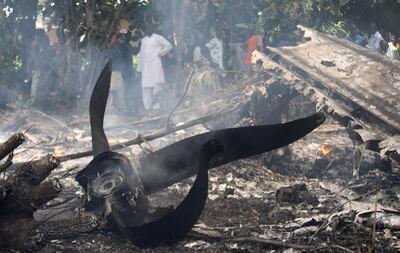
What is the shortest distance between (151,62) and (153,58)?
0.31ft

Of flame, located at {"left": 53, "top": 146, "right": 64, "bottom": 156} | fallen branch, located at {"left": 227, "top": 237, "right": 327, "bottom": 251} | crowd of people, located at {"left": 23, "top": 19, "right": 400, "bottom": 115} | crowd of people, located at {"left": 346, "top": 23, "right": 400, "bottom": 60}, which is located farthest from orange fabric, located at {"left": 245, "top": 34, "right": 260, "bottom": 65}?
fallen branch, located at {"left": 227, "top": 237, "right": 327, "bottom": 251}

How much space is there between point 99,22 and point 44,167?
24.0ft

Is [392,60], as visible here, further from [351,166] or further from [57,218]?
[57,218]

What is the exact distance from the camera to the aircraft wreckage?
4.81 m

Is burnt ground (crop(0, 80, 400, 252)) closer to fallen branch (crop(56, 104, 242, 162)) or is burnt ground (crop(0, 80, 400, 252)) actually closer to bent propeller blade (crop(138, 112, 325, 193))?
fallen branch (crop(56, 104, 242, 162))

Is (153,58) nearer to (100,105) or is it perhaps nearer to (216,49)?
(216,49)

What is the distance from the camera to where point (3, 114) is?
426 inches

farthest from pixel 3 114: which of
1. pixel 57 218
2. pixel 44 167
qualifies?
pixel 44 167

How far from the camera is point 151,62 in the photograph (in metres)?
11.8

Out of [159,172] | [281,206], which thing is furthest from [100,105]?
[281,206]

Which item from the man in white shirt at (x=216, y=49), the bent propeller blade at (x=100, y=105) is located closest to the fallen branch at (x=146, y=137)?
the bent propeller blade at (x=100, y=105)

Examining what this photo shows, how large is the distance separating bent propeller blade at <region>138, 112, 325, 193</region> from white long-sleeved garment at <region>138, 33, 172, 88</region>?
644cm

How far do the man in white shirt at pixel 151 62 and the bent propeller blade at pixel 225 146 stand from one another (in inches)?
254

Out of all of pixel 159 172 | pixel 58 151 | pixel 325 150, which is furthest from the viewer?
pixel 58 151
